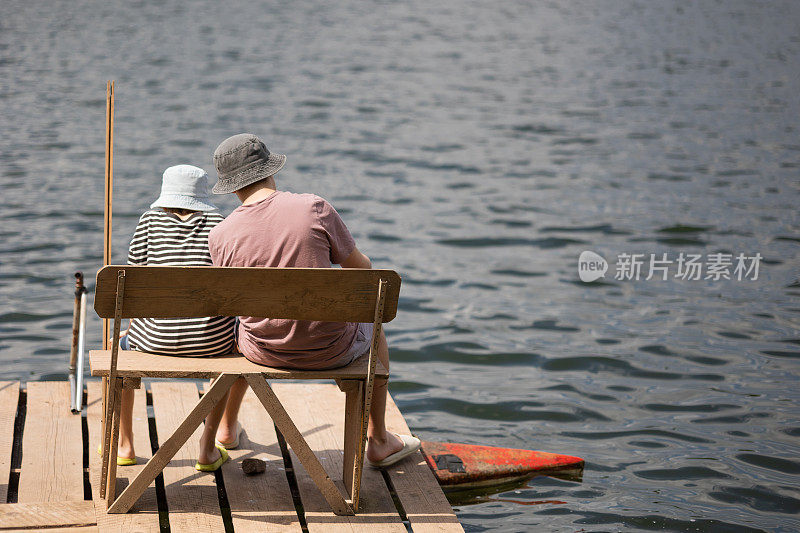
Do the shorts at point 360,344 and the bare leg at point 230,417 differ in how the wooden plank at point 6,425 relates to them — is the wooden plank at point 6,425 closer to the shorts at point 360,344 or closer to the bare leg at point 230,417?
the bare leg at point 230,417

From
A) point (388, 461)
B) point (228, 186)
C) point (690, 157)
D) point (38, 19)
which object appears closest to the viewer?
point (228, 186)

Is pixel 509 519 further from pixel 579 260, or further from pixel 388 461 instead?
pixel 579 260

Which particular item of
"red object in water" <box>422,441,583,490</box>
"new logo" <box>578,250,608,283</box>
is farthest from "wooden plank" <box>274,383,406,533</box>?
"new logo" <box>578,250,608,283</box>

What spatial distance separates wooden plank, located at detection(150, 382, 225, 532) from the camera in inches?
147

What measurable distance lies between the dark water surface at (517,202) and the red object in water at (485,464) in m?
0.12

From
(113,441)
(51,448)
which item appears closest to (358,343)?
(113,441)

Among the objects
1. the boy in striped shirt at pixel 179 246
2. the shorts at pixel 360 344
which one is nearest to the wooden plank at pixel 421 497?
the shorts at pixel 360 344

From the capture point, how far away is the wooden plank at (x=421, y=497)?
151 inches

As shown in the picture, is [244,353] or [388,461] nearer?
[244,353]

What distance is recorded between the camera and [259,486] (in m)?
4.09

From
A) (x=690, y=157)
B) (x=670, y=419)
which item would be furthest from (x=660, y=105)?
(x=670, y=419)

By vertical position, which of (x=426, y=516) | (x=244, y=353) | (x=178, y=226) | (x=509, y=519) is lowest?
(x=509, y=519)

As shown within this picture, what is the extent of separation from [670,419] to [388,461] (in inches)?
91.7

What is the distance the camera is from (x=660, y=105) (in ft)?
56.3
